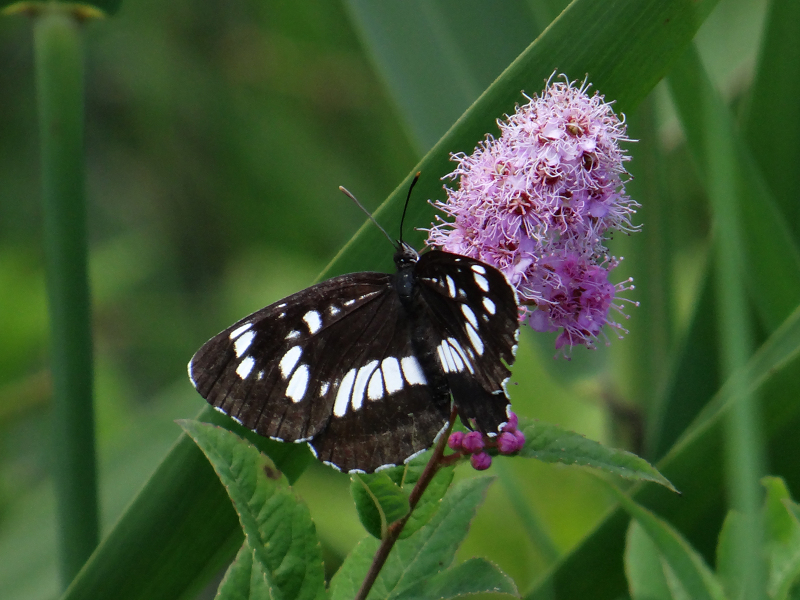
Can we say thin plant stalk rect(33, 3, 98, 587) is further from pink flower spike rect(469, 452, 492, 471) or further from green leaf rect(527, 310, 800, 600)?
green leaf rect(527, 310, 800, 600)

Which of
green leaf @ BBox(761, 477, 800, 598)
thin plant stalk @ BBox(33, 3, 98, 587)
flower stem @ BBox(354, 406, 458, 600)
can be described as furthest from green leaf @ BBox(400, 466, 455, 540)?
thin plant stalk @ BBox(33, 3, 98, 587)

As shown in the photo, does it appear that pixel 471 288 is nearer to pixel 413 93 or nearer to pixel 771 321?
pixel 771 321

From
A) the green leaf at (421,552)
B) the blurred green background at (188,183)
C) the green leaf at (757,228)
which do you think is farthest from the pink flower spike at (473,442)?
the blurred green background at (188,183)

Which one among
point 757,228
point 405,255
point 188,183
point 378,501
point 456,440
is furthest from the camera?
point 188,183

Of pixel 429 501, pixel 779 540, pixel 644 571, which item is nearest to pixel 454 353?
pixel 429 501

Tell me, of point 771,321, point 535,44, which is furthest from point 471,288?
point 771,321

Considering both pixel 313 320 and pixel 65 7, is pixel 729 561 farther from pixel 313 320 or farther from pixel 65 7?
pixel 65 7
